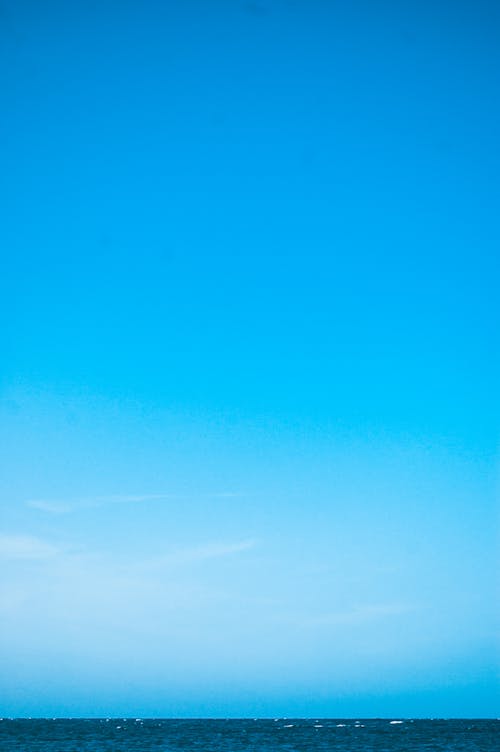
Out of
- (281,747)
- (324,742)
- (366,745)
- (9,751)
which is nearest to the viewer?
(9,751)

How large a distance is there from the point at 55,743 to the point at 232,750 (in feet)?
74.3

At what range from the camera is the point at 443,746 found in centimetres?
8150

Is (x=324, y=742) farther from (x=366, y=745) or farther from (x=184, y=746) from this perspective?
(x=184, y=746)

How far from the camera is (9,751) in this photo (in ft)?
228

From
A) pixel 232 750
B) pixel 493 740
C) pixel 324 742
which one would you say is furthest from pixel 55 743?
pixel 493 740

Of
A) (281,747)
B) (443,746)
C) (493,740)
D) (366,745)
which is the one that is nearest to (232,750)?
(281,747)

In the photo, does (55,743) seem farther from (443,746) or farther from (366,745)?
(443,746)

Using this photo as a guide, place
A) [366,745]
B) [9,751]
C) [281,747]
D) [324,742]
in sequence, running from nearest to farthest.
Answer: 1. [9,751]
2. [281,747]
3. [366,745]
4. [324,742]

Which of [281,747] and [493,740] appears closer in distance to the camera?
[281,747]

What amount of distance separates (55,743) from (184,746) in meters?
13.9

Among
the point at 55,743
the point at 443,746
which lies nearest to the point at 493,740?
the point at 443,746

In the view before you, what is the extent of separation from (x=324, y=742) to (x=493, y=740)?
19.3 m

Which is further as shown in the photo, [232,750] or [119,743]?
[119,743]

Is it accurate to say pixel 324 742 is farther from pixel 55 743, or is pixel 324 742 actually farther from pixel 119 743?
pixel 55 743
